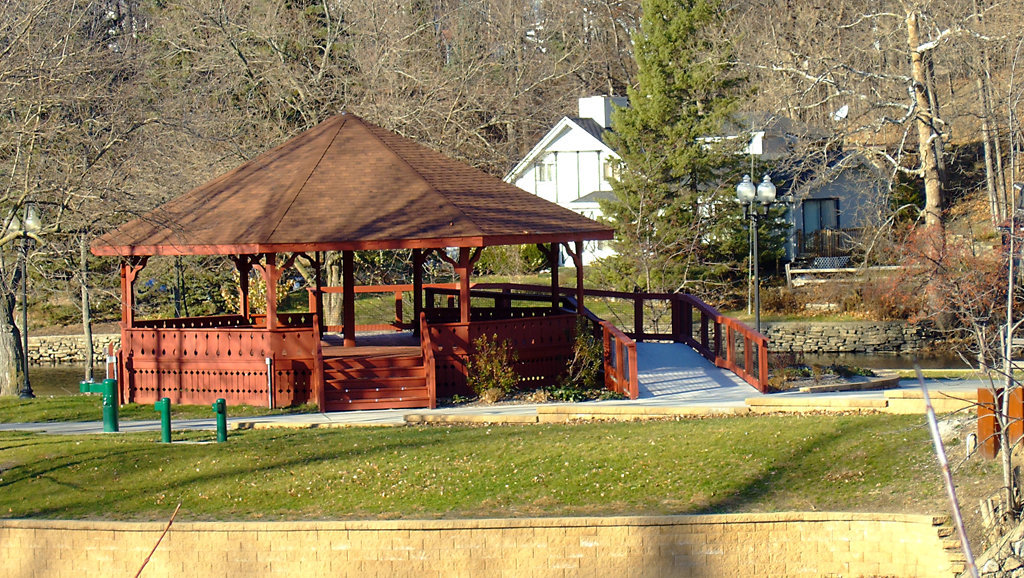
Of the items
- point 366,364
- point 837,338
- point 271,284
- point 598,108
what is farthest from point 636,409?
point 598,108

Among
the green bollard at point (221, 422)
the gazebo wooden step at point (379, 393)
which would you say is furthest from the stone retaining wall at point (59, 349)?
the green bollard at point (221, 422)

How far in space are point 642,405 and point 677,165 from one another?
23.9 m

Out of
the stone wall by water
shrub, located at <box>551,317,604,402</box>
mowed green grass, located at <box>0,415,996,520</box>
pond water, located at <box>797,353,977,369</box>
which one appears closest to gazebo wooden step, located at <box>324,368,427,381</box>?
shrub, located at <box>551,317,604,402</box>

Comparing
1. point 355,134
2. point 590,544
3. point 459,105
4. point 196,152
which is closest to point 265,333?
point 355,134

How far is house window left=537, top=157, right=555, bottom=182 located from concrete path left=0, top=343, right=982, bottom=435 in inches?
1230

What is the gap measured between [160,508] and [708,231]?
100 ft

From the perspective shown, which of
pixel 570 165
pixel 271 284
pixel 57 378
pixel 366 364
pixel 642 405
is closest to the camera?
pixel 642 405

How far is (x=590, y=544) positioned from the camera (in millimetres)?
10414

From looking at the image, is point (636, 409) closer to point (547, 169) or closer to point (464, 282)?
point (464, 282)

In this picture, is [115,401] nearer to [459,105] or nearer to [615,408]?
[615,408]

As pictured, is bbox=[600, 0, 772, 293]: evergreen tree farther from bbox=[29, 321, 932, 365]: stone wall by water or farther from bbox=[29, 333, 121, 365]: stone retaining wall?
bbox=[29, 333, 121, 365]: stone retaining wall

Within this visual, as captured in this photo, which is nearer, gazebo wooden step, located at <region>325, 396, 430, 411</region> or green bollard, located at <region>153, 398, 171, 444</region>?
green bollard, located at <region>153, 398, 171, 444</region>

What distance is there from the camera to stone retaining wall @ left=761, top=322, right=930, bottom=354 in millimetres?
36906

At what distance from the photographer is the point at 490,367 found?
1806 cm
